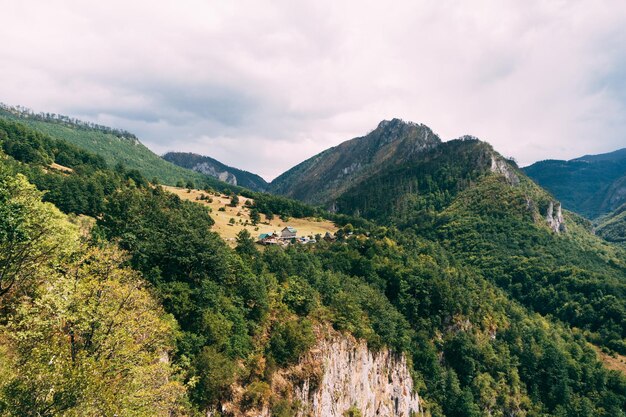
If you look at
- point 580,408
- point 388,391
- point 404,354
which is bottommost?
point 580,408

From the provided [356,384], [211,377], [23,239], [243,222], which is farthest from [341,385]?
[243,222]

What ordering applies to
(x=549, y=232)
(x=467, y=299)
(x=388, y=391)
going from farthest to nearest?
(x=549, y=232) → (x=467, y=299) → (x=388, y=391)

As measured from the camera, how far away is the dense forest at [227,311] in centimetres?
2294

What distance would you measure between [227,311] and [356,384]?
29871 mm

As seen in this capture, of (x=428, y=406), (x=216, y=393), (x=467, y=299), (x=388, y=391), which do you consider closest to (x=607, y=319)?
(x=467, y=299)

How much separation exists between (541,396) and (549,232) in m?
126

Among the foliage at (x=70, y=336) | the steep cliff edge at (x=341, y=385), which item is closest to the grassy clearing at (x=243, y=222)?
the steep cliff edge at (x=341, y=385)

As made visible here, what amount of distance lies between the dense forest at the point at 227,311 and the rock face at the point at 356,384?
125 inches

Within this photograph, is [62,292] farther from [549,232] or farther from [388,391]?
[549,232]

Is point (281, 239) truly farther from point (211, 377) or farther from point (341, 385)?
point (211, 377)

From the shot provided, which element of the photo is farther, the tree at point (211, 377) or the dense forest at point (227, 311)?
the tree at point (211, 377)

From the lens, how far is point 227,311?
44.5 metres

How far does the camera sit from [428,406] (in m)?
80.4

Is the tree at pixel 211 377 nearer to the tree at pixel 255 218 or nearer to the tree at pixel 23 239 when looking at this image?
the tree at pixel 23 239
